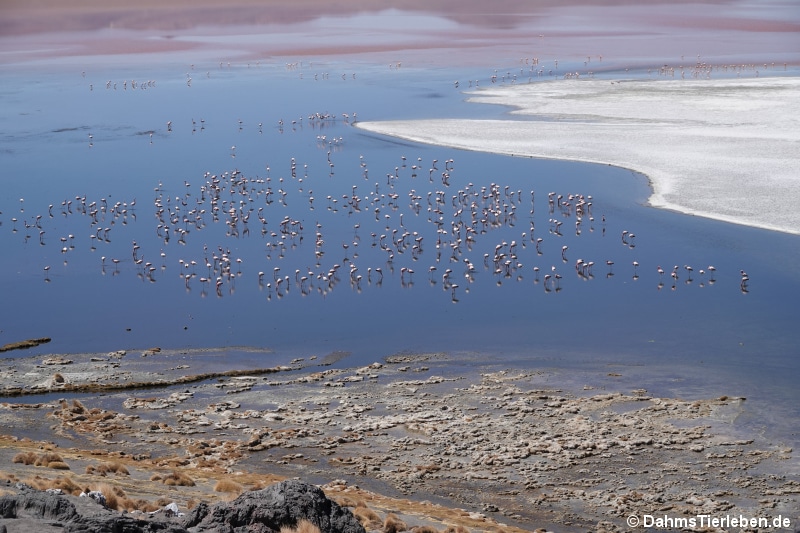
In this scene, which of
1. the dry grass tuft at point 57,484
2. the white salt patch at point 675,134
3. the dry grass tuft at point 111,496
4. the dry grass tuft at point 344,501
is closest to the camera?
the dry grass tuft at point 111,496

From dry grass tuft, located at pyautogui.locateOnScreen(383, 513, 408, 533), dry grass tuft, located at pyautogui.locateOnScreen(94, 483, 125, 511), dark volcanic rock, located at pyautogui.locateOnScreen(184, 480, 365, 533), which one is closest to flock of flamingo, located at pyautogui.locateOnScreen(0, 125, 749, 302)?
dry grass tuft, located at pyautogui.locateOnScreen(383, 513, 408, 533)

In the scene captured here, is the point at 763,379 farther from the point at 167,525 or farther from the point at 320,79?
the point at 320,79

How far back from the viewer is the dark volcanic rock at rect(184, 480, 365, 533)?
10.3m

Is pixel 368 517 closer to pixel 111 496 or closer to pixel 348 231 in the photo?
pixel 111 496

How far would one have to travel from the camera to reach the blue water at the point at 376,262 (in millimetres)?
21219

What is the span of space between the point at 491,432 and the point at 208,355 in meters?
6.47

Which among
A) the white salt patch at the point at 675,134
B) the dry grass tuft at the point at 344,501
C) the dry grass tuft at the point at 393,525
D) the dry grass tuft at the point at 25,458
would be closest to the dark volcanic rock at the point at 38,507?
the dry grass tuft at the point at 393,525

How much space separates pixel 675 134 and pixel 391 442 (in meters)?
25.7

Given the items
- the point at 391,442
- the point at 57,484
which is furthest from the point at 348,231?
the point at 57,484

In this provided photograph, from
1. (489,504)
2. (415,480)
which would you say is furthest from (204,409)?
(489,504)

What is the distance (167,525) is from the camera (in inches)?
380

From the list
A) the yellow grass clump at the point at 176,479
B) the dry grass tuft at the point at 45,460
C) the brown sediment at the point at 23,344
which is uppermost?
the dry grass tuft at the point at 45,460

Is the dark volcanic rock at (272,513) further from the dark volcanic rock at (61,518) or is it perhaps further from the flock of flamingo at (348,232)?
the flock of flamingo at (348,232)

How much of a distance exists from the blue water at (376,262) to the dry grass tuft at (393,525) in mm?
A: 7394
